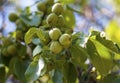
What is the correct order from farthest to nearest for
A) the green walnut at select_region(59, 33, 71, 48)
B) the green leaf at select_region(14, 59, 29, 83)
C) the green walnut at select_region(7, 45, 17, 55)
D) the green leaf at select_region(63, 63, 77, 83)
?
the green walnut at select_region(7, 45, 17, 55), the green leaf at select_region(14, 59, 29, 83), the green leaf at select_region(63, 63, 77, 83), the green walnut at select_region(59, 33, 71, 48)

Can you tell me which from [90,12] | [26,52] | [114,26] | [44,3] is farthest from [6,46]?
[90,12]

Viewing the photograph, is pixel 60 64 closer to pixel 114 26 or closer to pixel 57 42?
pixel 57 42

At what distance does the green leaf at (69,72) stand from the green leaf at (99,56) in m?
0.13

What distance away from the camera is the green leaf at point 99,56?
1.50 metres

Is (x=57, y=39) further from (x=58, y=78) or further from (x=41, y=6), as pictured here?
Answer: (x=41, y=6)

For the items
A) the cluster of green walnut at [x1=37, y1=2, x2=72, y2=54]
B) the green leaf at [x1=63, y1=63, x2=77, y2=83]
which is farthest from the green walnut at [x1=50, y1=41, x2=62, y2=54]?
the green leaf at [x1=63, y1=63, x2=77, y2=83]

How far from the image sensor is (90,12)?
3742mm

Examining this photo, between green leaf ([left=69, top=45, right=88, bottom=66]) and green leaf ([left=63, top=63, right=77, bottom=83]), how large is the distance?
0.08 feet

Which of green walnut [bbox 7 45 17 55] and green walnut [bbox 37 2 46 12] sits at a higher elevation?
green walnut [bbox 37 2 46 12]

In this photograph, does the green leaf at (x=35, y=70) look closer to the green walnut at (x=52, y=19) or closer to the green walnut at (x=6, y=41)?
the green walnut at (x=52, y=19)

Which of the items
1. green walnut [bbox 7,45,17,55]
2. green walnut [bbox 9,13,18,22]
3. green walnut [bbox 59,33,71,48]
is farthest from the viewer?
green walnut [bbox 9,13,18,22]

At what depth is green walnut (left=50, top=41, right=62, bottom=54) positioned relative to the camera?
4.81 ft

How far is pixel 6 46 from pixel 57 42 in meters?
0.51

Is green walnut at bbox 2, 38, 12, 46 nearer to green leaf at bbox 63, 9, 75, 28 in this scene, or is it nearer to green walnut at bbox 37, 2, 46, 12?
green walnut at bbox 37, 2, 46, 12
